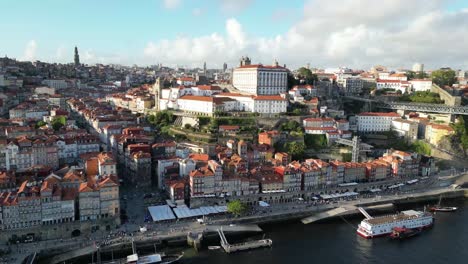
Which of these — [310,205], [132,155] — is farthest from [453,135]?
[132,155]

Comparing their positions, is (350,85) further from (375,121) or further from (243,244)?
(243,244)

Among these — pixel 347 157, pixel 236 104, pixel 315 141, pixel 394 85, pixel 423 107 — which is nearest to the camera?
pixel 347 157

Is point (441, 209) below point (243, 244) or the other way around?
the other way around

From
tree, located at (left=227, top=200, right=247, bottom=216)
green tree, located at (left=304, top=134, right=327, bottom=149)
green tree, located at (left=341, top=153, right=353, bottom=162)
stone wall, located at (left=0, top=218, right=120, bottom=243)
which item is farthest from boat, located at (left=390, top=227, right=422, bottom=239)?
stone wall, located at (left=0, top=218, right=120, bottom=243)

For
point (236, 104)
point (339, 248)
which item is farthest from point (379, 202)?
point (236, 104)

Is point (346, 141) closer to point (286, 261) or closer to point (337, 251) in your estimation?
point (337, 251)

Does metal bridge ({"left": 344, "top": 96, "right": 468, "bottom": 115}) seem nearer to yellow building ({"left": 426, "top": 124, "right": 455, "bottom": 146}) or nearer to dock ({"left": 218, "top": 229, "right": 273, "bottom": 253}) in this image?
yellow building ({"left": 426, "top": 124, "right": 455, "bottom": 146})
